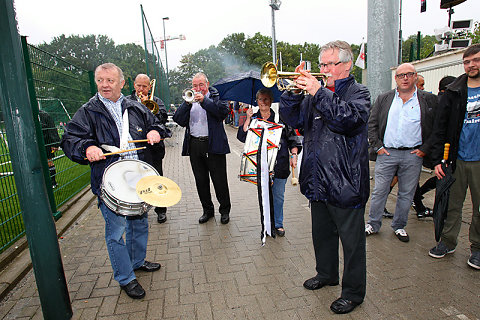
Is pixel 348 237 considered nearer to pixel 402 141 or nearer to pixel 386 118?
pixel 402 141

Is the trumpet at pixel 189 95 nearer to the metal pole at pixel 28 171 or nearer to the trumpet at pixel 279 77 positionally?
the trumpet at pixel 279 77

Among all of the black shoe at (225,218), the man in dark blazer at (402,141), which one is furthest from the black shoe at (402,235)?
the black shoe at (225,218)

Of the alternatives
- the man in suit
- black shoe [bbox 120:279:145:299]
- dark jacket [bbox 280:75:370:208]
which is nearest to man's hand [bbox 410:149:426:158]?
dark jacket [bbox 280:75:370:208]

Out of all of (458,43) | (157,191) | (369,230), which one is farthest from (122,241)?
(458,43)

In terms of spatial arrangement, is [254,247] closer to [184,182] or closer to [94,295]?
[94,295]

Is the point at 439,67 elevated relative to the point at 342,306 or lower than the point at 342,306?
elevated

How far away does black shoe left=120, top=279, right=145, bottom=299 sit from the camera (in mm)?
2918

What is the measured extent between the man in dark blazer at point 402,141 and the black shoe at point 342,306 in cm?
165

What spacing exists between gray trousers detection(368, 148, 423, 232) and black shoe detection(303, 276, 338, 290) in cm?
146

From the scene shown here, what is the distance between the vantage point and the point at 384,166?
3.99 meters

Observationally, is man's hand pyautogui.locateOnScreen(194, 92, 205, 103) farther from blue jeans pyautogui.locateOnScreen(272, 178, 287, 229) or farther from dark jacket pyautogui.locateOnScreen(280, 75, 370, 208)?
dark jacket pyautogui.locateOnScreen(280, 75, 370, 208)

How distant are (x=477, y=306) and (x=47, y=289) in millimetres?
3552

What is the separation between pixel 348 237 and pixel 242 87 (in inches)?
115

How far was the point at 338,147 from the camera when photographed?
8.05ft
